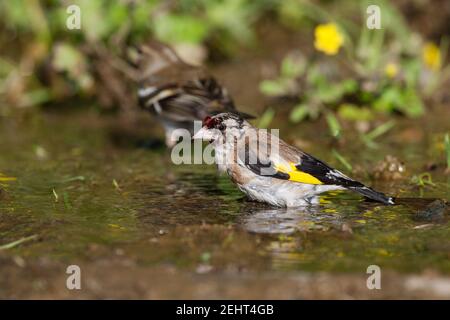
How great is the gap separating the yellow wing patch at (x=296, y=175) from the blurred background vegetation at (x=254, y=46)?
2.34 m

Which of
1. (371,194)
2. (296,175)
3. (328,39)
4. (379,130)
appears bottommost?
(371,194)

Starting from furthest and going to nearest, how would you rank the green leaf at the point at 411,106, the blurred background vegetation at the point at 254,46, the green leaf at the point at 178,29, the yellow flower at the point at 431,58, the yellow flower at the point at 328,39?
the green leaf at the point at 178,29 < the yellow flower at the point at 431,58 < the blurred background vegetation at the point at 254,46 < the green leaf at the point at 411,106 < the yellow flower at the point at 328,39

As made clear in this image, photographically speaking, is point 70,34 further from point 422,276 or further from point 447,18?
point 422,276

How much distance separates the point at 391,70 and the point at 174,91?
2.24 m

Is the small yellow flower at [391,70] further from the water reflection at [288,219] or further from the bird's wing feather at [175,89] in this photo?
the water reflection at [288,219]

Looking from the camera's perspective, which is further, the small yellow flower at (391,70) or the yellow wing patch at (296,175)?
the small yellow flower at (391,70)

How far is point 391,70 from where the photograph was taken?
8266mm

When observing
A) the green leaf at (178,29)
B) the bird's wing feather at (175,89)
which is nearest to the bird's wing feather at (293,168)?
the bird's wing feather at (175,89)

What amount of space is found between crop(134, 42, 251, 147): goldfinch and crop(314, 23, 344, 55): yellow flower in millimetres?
1111

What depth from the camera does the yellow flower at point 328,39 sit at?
26.1ft

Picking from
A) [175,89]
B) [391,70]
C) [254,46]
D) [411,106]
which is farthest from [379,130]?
[254,46]

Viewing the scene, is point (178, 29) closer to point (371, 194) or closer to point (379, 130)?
point (379, 130)

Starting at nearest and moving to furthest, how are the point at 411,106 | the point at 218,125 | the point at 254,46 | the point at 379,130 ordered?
the point at 218,125, the point at 379,130, the point at 411,106, the point at 254,46

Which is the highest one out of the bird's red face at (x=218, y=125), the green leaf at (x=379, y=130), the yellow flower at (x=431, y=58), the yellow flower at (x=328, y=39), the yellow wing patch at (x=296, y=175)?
the yellow flower at (x=431, y=58)
